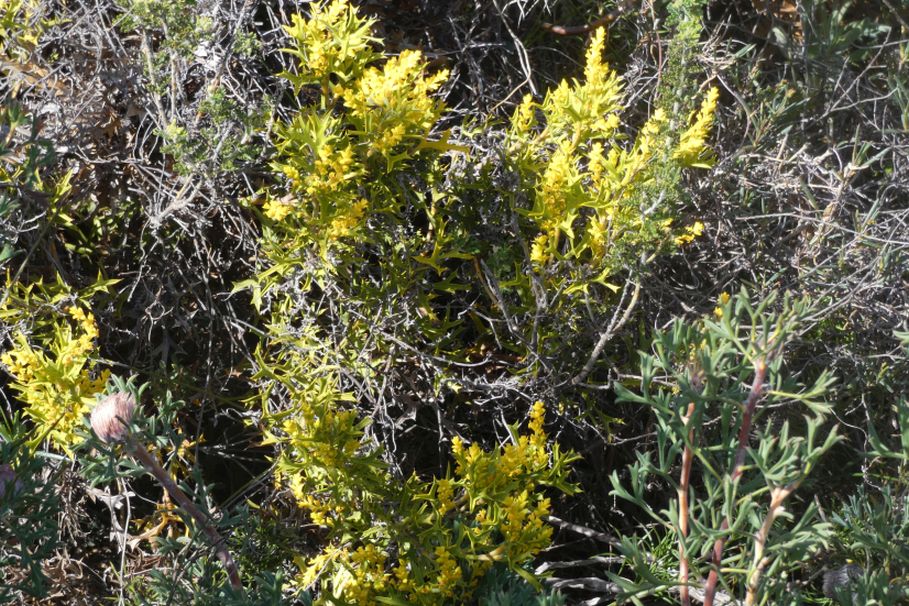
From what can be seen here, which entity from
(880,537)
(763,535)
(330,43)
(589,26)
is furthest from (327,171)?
(880,537)

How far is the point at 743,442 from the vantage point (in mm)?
1367

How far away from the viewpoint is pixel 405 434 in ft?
7.07

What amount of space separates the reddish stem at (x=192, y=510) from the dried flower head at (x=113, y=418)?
4 centimetres

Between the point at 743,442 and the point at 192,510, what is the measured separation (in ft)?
2.80

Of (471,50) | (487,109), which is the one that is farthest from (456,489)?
(471,50)

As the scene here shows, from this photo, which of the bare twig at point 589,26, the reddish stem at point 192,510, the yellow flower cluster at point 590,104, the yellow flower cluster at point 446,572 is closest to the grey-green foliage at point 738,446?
the yellow flower cluster at point 446,572

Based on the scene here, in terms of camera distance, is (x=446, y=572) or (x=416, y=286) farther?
(x=416, y=286)

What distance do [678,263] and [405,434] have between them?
687mm

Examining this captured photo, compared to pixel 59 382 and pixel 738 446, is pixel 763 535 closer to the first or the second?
pixel 738 446

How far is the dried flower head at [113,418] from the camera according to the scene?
1494 mm

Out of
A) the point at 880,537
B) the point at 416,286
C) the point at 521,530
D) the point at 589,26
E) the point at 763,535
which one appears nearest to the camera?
the point at 763,535

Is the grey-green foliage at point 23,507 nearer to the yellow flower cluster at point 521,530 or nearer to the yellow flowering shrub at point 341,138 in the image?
the yellow flowering shrub at point 341,138

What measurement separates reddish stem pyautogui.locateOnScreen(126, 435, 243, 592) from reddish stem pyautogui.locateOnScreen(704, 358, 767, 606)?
2.36ft

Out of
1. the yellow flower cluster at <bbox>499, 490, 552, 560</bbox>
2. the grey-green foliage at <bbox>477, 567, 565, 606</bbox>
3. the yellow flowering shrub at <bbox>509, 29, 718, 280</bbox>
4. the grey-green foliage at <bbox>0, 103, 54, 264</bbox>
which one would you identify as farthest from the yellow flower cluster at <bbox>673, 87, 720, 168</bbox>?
the grey-green foliage at <bbox>0, 103, 54, 264</bbox>
